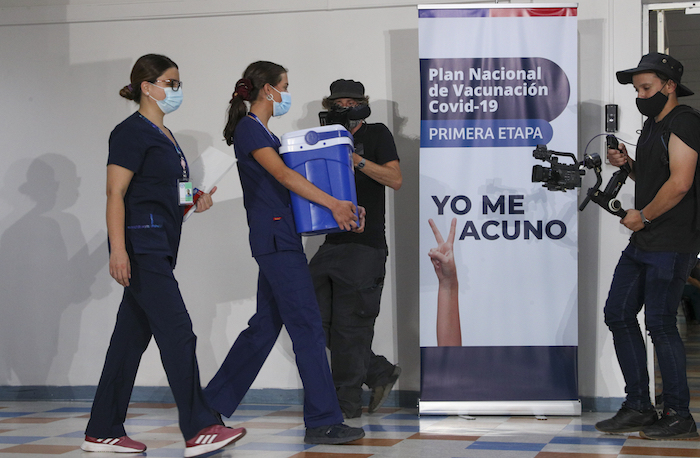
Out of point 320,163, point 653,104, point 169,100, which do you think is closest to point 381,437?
point 320,163

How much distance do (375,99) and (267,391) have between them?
1.69 metres

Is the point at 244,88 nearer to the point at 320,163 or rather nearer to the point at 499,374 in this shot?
the point at 320,163

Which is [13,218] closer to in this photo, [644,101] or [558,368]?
[558,368]

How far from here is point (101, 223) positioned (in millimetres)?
4230

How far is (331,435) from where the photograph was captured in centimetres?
276

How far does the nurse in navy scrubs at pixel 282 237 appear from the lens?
2779 mm

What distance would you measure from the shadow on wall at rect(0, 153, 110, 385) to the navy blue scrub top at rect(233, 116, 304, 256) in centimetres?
172

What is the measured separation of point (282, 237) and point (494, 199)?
1.19 meters

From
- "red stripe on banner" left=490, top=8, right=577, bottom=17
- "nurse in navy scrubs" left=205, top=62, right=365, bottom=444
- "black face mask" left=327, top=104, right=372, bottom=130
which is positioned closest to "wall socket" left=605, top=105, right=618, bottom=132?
"red stripe on banner" left=490, top=8, right=577, bottom=17

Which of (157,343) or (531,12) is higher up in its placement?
(531,12)

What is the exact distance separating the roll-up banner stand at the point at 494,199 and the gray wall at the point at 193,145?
15.7 inches

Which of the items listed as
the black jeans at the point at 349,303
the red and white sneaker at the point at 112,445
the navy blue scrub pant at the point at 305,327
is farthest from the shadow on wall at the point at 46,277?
the navy blue scrub pant at the point at 305,327

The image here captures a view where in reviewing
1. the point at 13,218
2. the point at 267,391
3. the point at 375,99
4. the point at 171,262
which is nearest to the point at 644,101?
the point at 375,99

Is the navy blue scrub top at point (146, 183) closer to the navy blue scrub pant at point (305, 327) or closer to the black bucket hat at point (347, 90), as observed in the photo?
the navy blue scrub pant at point (305, 327)
